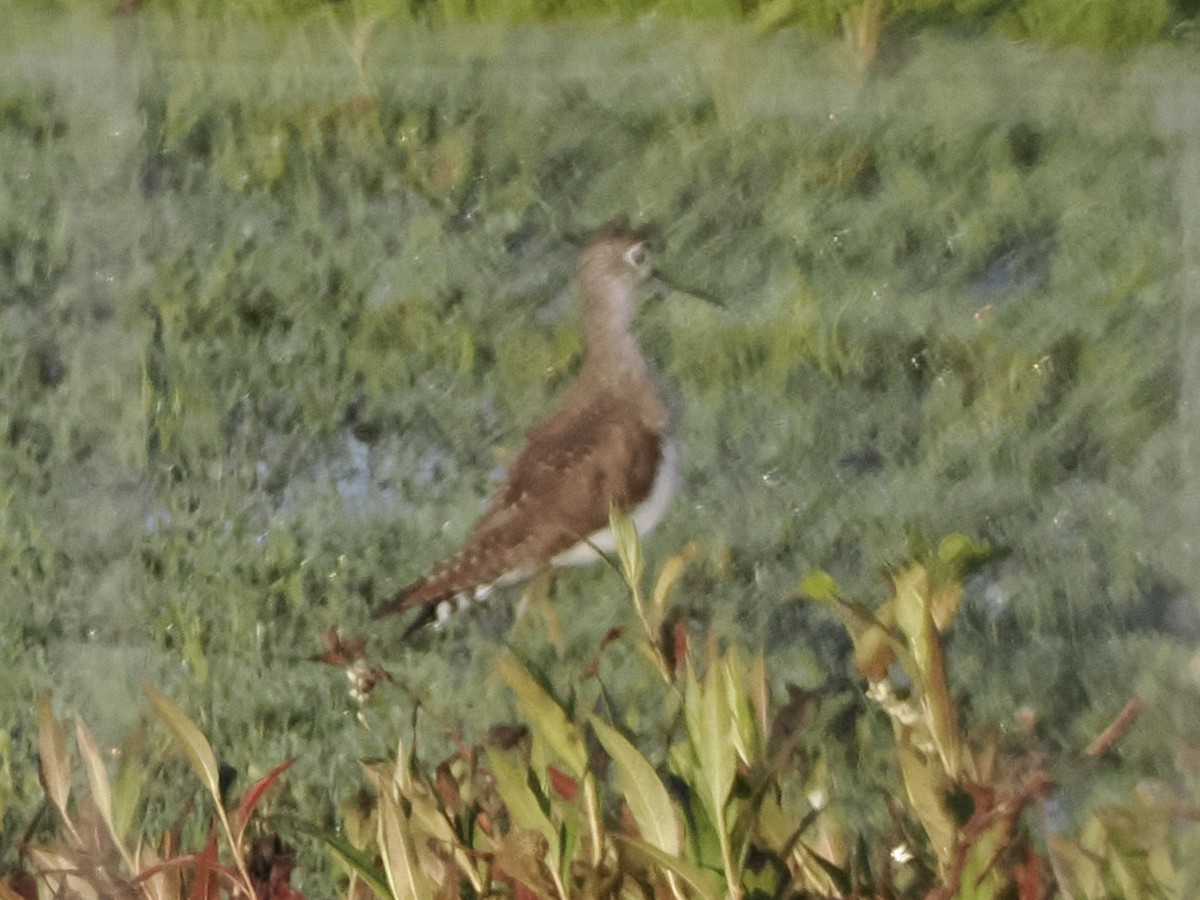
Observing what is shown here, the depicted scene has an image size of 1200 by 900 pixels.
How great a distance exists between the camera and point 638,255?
580mm

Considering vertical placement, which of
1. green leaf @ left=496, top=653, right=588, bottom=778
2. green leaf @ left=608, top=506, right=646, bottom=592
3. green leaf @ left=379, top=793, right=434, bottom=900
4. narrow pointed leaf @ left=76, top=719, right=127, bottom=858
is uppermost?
green leaf @ left=608, top=506, right=646, bottom=592

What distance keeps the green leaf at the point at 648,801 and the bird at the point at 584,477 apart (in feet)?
0.49

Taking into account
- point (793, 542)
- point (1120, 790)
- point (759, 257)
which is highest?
point (759, 257)

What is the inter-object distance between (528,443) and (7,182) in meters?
0.30

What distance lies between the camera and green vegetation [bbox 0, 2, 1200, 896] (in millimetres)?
569

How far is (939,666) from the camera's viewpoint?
496 mm

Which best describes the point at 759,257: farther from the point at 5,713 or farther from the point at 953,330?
the point at 5,713

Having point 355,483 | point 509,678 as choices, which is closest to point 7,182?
point 355,483

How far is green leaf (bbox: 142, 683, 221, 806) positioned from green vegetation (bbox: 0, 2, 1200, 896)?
4 cm

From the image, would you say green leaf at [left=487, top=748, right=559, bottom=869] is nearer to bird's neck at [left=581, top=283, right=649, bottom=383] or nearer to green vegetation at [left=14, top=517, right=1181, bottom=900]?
green vegetation at [left=14, top=517, right=1181, bottom=900]

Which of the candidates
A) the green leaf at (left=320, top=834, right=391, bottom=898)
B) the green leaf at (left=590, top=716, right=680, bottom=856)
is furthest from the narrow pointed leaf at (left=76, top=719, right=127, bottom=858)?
the green leaf at (left=590, top=716, right=680, bottom=856)

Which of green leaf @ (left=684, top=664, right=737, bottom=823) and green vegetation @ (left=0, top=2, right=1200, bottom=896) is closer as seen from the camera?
green leaf @ (left=684, top=664, right=737, bottom=823)

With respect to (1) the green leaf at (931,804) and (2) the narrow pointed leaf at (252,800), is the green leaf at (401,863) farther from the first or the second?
(1) the green leaf at (931,804)

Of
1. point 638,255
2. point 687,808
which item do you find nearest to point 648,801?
point 687,808
